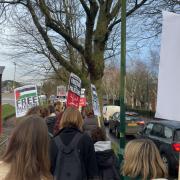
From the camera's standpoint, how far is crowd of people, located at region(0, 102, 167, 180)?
3447 mm

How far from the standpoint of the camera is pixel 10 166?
3.48m

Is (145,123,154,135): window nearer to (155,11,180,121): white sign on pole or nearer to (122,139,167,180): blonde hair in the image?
(155,11,180,121): white sign on pole

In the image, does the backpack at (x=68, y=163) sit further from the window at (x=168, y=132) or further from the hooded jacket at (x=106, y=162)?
the window at (x=168, y=132)

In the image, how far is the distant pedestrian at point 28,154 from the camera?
3.38 m

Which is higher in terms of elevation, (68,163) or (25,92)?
(25,92)

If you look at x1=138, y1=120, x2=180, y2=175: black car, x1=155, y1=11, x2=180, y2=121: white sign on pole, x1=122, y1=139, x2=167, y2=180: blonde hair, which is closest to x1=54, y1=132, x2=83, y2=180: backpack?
x1=155, y1=11, x2=180, y2=121: white sign on pole

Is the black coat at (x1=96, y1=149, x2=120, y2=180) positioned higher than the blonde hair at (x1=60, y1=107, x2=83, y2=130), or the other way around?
the blonde hair at (x1=60, y1=107, x2=83, y2=130)

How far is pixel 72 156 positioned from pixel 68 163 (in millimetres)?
92

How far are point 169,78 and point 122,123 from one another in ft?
14.0

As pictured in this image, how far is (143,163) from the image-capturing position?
4.15m

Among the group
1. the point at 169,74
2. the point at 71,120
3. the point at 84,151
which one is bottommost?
the point at 84,151

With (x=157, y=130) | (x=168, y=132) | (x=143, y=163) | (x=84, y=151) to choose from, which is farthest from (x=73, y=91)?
(x=143, y=163)

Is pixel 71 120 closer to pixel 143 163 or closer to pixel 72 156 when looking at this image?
pixel 72 156

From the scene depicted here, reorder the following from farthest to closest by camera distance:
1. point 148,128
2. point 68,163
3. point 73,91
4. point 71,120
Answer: point 148,128 → point 73,91 → point 71,120 → point 68,163
